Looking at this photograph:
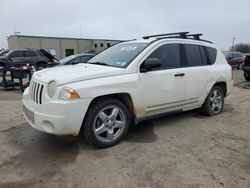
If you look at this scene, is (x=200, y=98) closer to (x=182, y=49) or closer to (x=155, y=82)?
(x=182, y=49)

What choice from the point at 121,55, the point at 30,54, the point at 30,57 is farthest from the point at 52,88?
the point at 30,54

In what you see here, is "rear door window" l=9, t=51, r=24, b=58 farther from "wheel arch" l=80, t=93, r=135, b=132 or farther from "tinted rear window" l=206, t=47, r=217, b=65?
"wheel arch" l=80, t=93, r=135, b=132

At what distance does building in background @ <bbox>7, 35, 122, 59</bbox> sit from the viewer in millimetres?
31688

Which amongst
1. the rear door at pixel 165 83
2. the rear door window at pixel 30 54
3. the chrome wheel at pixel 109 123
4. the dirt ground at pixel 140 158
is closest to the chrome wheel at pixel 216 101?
the dirt ground at pixel 140 158

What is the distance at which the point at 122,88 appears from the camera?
11.5ft

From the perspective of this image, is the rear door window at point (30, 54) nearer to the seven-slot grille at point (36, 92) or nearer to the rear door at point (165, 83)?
the seven-slot grille at point (36, 92)

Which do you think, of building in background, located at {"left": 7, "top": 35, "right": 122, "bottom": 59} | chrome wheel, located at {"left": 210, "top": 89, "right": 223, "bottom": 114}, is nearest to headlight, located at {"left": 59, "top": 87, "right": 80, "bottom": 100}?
chrome wheel, located at {"left": 210, "top": 89, "right": 223, "bottom": 114}

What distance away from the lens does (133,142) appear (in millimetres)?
3758

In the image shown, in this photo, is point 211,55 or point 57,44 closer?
point 211,55

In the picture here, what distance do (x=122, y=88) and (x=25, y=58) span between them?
1516 centimetres

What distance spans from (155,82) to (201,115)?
2.00m

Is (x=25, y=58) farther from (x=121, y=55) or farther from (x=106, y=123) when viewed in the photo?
(x=106, y=123)

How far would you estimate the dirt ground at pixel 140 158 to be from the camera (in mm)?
2664

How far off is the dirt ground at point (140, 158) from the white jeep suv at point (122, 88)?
39cm
